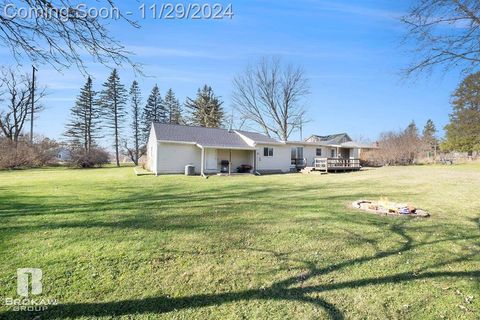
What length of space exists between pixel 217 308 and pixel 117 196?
7.04 m

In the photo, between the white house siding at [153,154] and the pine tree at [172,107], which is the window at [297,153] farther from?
the pine tree at [172,107]

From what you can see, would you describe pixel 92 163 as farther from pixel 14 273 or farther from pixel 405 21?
pixel 405 21

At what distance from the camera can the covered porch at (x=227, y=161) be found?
1981cm

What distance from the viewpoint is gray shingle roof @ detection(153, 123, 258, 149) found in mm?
19041

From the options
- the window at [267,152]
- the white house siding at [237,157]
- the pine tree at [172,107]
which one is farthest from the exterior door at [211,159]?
the pine tree at [172,107]

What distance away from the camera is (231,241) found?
4680mm

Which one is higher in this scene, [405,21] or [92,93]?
[92,93]

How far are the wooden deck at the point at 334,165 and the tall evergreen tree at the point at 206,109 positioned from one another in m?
22.5

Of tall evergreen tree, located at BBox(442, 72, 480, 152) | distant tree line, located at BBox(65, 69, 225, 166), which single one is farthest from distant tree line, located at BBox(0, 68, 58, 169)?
tall evergreen tree, located at BBox(442, 72, 480, 152)

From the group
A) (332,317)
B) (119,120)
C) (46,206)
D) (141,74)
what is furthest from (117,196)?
(119,120)

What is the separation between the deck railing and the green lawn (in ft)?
47.1

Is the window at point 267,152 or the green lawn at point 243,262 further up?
the window at point 267,152

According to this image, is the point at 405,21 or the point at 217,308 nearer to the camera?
the point at 217,308

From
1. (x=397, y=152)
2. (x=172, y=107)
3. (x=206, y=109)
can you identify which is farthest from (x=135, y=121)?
(x=397, y=152)
